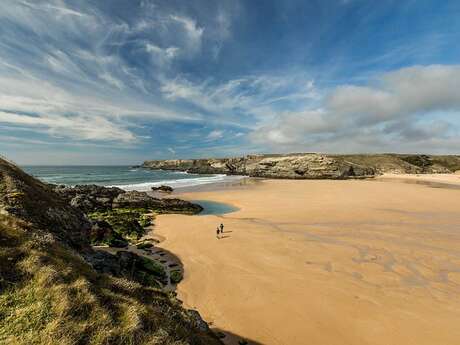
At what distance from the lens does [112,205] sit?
103 feet

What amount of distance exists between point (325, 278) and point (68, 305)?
39.7 feet

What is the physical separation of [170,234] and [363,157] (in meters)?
159

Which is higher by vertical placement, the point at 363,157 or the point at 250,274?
the point at 363,157

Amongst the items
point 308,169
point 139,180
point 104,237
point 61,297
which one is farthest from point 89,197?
point 308,169

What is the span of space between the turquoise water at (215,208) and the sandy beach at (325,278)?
566 cm

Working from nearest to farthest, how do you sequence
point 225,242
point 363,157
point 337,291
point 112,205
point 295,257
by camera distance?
point 337,291 → point 295,257 → point 225,242 → point 112,205 → point 363,157

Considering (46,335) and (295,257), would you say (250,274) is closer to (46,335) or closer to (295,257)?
(295,257)

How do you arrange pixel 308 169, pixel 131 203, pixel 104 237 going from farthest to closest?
pixel 308 169 → pixel 131 203 → pixel 104 237

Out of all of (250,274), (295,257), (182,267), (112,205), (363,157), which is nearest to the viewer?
(250,274)

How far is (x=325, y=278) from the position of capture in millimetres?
13250

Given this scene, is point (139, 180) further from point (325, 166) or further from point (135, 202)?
point (325, 166)

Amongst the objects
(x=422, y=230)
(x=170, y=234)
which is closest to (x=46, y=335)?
(x=170, y=234)

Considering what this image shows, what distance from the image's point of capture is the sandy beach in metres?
9.42

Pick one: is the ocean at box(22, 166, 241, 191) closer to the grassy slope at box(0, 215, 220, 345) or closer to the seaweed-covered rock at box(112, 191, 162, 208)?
the seaweed-covered rock at box(112, 191, 162, 208)
